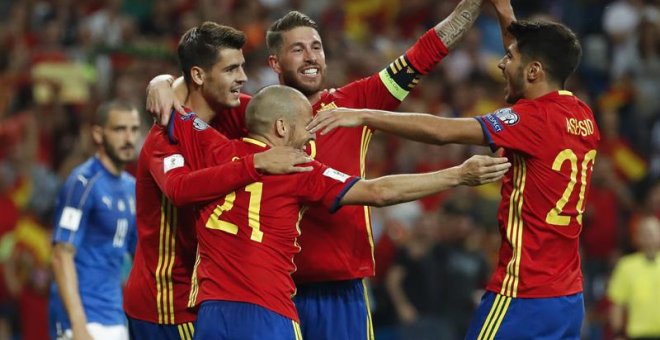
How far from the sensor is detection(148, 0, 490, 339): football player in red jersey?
6961mm

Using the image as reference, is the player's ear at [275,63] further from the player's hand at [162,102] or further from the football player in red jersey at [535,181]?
the football player in red jersey at [535,181]

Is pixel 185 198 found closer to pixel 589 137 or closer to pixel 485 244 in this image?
pixel 589 137

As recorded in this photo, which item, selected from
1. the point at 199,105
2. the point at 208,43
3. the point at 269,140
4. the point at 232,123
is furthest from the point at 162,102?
the point at 269,140

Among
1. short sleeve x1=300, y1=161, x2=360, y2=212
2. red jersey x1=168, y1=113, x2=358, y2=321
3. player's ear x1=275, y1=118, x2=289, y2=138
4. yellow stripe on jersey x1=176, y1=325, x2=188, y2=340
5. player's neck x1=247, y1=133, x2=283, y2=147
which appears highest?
player's ear x1=275, y1=118, x2=289, y2=138

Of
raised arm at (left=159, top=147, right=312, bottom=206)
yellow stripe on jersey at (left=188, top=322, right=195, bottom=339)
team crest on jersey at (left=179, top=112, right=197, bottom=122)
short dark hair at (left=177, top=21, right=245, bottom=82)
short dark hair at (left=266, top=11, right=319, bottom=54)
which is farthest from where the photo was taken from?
short dark hair at (left=266, top=11, right=319, bottom=54)

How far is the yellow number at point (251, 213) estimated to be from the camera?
241 inches

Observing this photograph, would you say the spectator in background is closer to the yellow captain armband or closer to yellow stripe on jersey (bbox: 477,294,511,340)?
the yellow captain armband

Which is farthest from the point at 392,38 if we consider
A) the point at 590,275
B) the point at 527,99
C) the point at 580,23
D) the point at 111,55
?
the point at 527,99

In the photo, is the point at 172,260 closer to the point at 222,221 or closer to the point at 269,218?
the point at 222,221

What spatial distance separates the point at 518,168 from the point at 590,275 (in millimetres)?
6942

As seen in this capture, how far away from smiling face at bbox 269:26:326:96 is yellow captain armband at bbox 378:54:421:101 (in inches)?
16.0

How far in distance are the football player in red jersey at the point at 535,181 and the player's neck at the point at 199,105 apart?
0.96 metres

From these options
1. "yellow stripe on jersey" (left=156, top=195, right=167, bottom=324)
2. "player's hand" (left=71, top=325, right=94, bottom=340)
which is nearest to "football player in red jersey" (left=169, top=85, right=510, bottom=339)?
"yellow stripe on jersey" (left=156, top=195, right=167, bottom=324)

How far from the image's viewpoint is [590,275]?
43.0 ft
